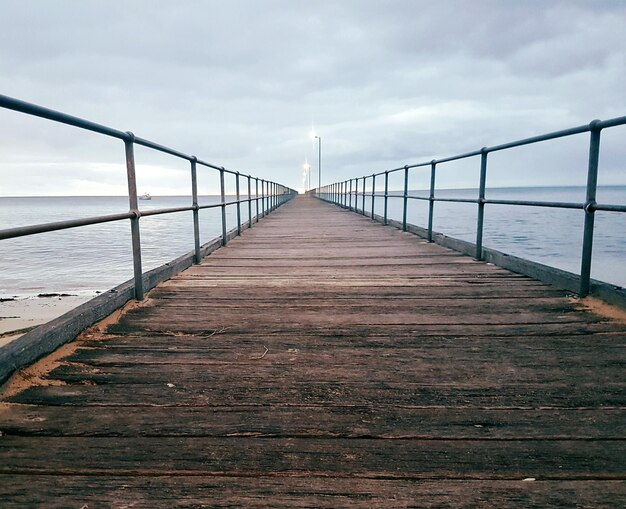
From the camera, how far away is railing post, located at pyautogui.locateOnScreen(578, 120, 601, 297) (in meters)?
2.40

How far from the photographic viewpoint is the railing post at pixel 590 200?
2.40 metres

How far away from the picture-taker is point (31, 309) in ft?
26.5

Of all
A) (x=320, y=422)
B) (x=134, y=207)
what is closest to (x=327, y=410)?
(x=320, y=422)

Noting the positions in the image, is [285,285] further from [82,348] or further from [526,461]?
[526,461]

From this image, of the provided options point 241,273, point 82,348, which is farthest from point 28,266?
point 82,348

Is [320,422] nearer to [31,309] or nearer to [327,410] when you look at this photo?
[327,410]

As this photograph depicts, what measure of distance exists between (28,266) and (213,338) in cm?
1547

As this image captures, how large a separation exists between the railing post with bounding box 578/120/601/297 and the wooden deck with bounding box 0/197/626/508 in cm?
17

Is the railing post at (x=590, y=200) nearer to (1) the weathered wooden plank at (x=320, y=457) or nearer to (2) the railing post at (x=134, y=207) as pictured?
(1) the weathered wooden plank at (x=320, y=457)

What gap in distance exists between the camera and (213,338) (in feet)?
6.40

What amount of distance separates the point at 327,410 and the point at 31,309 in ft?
28.7

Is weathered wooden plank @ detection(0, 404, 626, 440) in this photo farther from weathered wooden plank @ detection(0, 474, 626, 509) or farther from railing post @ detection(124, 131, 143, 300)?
railing post @ detection(124, 131, 143, 300)

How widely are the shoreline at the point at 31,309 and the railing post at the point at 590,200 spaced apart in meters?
6.53

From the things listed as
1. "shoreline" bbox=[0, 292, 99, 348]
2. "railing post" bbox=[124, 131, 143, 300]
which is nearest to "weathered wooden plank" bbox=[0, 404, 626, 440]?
"railing post" bbox=[124, 131, 143, 300]
